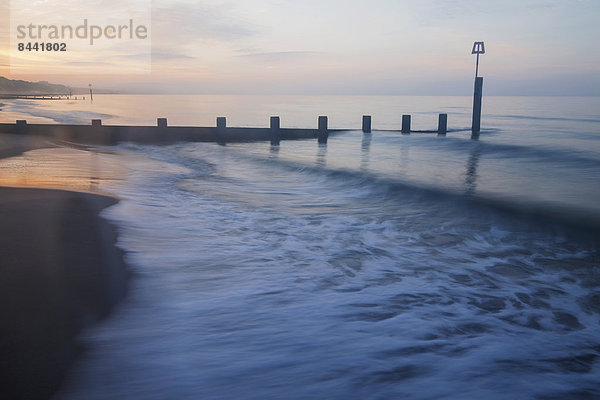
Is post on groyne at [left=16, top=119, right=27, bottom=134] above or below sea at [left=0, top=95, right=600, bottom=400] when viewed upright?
above

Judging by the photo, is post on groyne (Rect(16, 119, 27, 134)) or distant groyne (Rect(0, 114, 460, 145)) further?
distant groyne (Rect(0, 114, 460, 145))

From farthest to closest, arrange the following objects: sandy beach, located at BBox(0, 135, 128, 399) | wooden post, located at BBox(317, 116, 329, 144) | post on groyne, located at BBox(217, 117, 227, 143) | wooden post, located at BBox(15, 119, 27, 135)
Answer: wooden post, located at BBox(317, 116, 329, 144) < post on groyne, located at BBox(217, 117, 227, 143) < wooden post, located at BBox(15, 119, 27, 135) < sandy beach, located at BBox(0, 135, 128, 399)

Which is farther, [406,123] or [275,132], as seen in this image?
[406,123]

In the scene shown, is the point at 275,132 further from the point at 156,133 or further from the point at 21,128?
the point at 21,128

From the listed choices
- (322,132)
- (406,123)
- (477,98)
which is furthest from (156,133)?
(477,98)

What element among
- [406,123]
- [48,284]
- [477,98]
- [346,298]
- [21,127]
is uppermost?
[477,98]

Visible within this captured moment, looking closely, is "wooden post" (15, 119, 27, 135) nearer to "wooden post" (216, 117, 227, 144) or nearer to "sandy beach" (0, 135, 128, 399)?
"wooden post" (216, 117, 227, 144)

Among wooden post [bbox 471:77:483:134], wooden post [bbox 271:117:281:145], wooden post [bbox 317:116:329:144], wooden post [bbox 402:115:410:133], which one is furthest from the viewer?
wooden post [bbox 402:115:410:133]

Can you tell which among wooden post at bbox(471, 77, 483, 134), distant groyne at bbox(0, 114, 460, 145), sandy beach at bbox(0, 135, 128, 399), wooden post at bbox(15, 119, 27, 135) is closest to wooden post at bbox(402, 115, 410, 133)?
wooden post at bbox(471, 77, 483, 134)

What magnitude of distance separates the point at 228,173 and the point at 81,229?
7.09 meters

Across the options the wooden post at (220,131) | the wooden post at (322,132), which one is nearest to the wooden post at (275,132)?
the wooden post at (322,132)

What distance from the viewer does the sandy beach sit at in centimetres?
223

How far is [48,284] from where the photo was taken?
Result: 3.11 metres

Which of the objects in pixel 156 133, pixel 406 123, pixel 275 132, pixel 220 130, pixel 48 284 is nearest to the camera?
pixel 48 284
